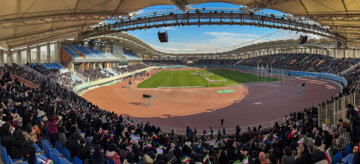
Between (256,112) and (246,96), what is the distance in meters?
8.44

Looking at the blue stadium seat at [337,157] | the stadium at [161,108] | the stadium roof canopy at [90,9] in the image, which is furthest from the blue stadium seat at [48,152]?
the stadium roof canopy at [90,9]

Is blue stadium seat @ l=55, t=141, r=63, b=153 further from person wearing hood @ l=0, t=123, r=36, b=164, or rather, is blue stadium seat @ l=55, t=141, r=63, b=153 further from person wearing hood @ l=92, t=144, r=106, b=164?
person wearing hood @ l=92, t=144, r=106, b=164

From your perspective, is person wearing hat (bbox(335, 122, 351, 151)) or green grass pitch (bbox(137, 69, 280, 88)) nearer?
person wearing hat (bbox(335, 122, 351, 151))

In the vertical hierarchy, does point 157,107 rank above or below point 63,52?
below

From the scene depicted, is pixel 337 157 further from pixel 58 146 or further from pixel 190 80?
pixel 190 80

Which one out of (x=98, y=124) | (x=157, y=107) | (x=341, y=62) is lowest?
(x=157, y=107)

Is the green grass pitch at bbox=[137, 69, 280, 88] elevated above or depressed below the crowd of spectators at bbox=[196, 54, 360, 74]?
below

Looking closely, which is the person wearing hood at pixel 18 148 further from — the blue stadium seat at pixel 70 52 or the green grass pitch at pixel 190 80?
the blue stadium seat at pixel 70 52

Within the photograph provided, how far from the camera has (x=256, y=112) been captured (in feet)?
70.3

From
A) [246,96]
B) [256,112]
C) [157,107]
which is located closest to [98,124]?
[157,107]

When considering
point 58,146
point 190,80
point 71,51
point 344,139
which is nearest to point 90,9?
point 58,146

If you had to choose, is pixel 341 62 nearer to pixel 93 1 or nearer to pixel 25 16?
pixel 93 1

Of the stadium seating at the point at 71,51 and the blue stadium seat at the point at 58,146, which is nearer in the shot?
the blue stadium seat at the point at 58,146

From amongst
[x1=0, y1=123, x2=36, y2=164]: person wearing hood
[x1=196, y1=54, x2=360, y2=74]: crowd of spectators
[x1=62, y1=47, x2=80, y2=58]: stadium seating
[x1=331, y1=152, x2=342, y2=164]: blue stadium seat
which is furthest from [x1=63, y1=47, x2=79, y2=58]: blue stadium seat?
[x1=196, y1=54, x2=360, y2=74]: crowd of spectators
